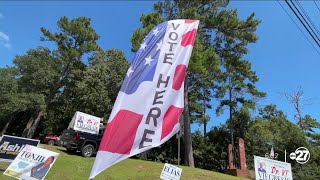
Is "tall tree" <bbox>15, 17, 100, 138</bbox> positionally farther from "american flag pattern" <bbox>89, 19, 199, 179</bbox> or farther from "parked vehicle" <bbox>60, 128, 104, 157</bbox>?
"american flag pattern" <bbox>89, 19, 199, 179</bbox>

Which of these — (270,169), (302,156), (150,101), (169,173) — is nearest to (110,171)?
(169,173)

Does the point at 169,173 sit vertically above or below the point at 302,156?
below

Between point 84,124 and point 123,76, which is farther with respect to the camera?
point 123,76

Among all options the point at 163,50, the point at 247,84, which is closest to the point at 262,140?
the point at 247,84

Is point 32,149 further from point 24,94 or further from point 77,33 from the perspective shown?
point 77,33

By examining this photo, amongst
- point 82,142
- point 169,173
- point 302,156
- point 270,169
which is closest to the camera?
point 270,169

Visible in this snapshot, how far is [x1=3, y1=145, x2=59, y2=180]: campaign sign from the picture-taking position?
9031mm

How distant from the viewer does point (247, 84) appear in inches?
1540

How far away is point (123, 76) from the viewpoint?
35.9 meters

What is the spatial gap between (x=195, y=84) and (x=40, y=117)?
1740 cm

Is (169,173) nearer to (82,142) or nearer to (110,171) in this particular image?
(110,171)

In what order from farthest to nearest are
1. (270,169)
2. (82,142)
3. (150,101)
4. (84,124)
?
1. (84,124)
2. (82,142)
3. (270,169)
4. (150,101)

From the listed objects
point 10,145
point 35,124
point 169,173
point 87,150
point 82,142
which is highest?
point 35,124

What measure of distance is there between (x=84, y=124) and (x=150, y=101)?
17202mm
